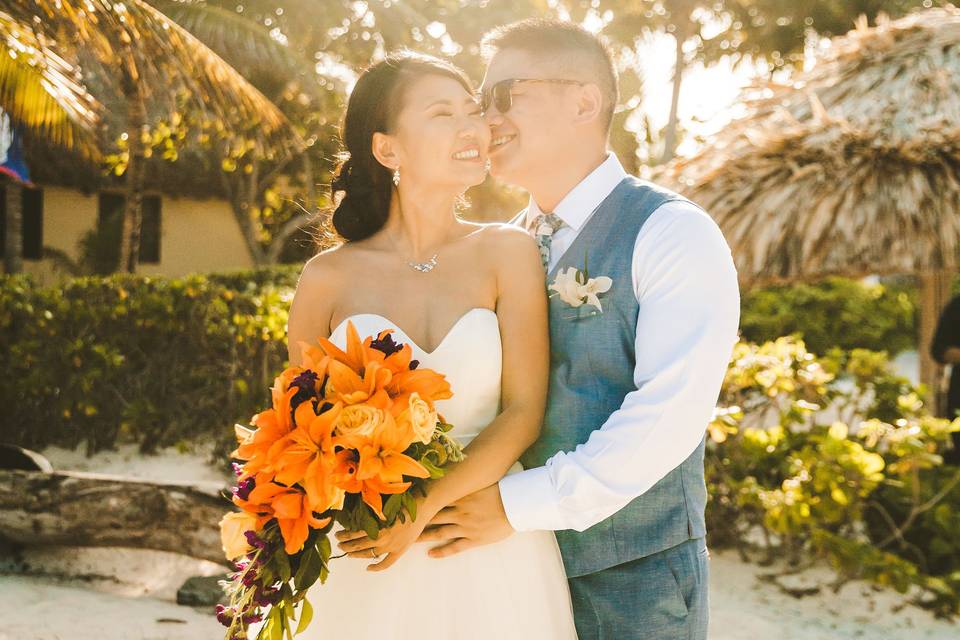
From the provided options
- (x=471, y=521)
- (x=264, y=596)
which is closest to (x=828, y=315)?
(x=471, y=521)

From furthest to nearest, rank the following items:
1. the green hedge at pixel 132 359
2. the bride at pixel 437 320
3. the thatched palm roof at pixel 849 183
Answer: the green hedge at pixel 132 359 < the thatched palm roof at pixel 849 183 < the bride at pixel 437 320

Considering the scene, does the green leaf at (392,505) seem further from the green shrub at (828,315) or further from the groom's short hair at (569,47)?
the green shrub at (828,315)

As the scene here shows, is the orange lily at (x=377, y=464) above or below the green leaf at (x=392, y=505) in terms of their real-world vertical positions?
above

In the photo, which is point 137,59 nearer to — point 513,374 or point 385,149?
point 385,149

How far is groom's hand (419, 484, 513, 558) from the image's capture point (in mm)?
2234

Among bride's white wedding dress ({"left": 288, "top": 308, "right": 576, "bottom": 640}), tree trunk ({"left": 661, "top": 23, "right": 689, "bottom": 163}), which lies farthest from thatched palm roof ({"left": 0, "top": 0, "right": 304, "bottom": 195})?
tree trunk ({"left": 661, "top": 23, "right": 689, "bottom": 163})

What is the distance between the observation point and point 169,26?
8.13 meters

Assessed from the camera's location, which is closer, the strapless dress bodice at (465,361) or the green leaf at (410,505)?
the green leaf at (410,505)

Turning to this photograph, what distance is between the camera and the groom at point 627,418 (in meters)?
2.13

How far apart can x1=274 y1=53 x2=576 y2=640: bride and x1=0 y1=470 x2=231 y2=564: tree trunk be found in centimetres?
284

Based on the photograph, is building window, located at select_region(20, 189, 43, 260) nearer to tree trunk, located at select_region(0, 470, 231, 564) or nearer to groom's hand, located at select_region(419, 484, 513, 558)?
tree trunk, located at select_region(0, 470, 231, 564)

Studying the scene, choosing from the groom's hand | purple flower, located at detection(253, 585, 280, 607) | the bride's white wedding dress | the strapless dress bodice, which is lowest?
the bride's white wedding dress

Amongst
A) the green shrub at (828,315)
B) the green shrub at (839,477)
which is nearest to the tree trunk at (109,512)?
the green shrub at (839,477)

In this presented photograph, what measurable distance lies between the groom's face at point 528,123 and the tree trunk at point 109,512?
3117mm
